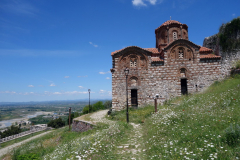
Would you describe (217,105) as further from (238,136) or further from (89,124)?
(89,124)

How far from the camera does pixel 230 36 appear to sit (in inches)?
674

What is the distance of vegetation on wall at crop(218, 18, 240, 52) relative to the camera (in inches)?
650

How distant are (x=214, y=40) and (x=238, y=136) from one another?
19.5m

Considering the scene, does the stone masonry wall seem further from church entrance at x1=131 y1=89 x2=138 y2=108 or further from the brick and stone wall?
the brick and stone wall

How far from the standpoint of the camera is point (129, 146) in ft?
22.1

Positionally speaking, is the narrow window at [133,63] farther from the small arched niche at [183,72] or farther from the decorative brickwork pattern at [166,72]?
the small arched niche at [183,72]

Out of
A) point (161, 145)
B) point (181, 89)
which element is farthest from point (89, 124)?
point (181, 89)

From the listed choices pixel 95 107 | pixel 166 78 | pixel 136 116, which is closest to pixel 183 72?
pixel 166 78

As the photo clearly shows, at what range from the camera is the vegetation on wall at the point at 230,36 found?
16.5 meters

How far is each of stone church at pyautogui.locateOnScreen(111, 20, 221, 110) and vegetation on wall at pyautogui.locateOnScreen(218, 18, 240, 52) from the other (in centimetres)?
210

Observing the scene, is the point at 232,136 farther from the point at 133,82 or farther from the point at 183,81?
the point at 183,81

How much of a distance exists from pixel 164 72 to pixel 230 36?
918 cm

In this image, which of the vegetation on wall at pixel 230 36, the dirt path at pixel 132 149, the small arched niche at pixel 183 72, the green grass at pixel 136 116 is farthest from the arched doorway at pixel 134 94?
the vegetation on wall at pixel 230 36

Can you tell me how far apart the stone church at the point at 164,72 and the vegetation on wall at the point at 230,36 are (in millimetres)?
2097
